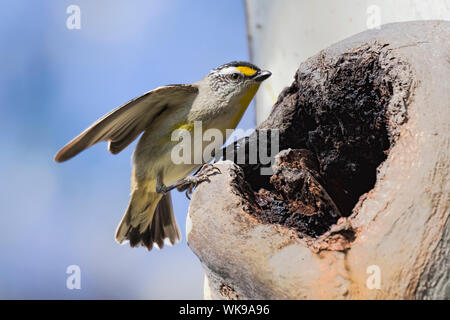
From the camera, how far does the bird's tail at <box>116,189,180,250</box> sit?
3.06m

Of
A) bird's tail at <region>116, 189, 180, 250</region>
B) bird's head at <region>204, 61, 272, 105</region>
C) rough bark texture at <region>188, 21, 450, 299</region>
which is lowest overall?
bird's tail at <region>116, 189, 180, 250</region>

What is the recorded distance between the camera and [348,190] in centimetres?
212

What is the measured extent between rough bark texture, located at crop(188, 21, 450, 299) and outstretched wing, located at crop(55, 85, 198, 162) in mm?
628

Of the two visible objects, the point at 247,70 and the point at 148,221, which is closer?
the point at 247,70

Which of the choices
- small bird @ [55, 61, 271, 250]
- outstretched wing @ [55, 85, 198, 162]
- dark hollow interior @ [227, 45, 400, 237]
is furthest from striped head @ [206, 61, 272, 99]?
dark hollow interior @ [227, 45, 400, 237]

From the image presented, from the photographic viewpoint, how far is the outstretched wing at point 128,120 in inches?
95.9

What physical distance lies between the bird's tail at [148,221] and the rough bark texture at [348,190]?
106 cm

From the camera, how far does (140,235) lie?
3.21 metres

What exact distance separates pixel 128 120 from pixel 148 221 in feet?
2.37

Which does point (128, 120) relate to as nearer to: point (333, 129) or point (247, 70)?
point (247, 70)

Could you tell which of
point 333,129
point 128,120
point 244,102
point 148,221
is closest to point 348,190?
point 333,129

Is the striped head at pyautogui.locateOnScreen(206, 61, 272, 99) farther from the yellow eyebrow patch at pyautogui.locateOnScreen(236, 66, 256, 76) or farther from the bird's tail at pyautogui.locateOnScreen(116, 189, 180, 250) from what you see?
the bird's tail at pyautogui.locateOnScreen(116, 189, 180, 250)

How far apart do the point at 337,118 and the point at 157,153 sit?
1.03 metres

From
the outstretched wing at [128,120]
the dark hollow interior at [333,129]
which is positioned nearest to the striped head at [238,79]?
the outstretched wing at [128,120]
